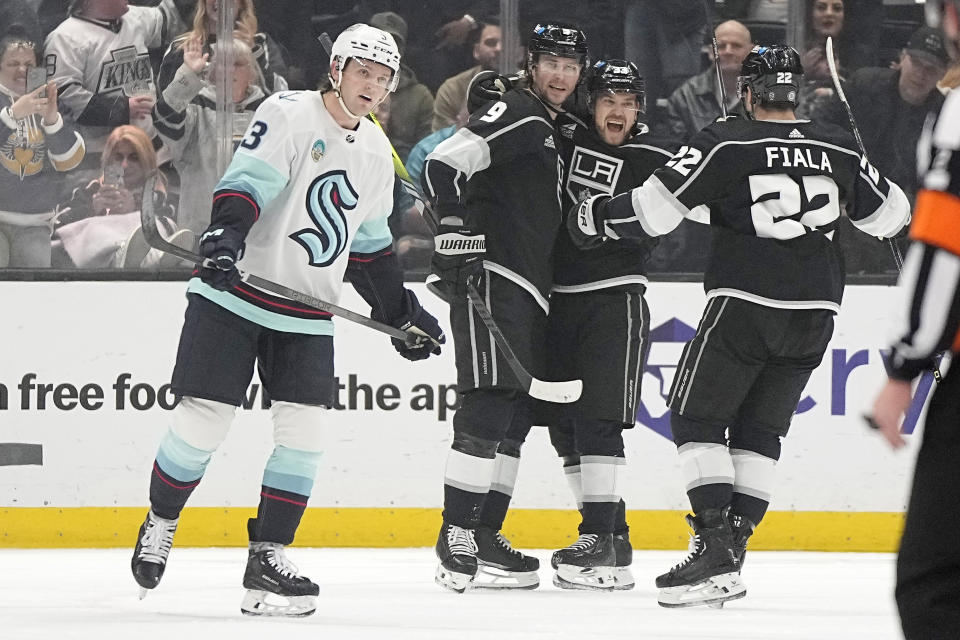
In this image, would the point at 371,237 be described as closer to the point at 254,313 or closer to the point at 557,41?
the point at 254,313

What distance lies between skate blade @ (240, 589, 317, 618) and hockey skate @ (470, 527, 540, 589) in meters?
0.73

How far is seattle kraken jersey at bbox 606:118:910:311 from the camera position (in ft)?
11.5

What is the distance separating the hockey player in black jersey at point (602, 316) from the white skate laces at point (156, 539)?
1.08 metres

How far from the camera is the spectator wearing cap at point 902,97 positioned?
5258mm

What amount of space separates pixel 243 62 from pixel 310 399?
2198 mm

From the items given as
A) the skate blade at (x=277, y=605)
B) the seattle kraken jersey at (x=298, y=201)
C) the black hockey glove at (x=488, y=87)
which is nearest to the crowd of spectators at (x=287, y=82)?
the black hockey glove at (x=488, y=87)

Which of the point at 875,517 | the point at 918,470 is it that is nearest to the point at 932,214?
the point at 918,470

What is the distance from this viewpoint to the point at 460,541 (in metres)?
3.78

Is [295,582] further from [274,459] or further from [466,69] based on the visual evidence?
[466,69]

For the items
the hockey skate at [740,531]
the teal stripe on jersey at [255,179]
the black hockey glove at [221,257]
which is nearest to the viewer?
the black hockey glove at [221,257]

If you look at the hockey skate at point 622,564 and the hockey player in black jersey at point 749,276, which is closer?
the hockey player in black jersey at point 749,276

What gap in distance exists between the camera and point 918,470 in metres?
1.71

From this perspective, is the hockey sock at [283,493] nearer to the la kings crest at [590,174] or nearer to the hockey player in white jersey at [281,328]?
the hockey player in white jersey at [281,328]

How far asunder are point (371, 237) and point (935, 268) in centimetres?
213
